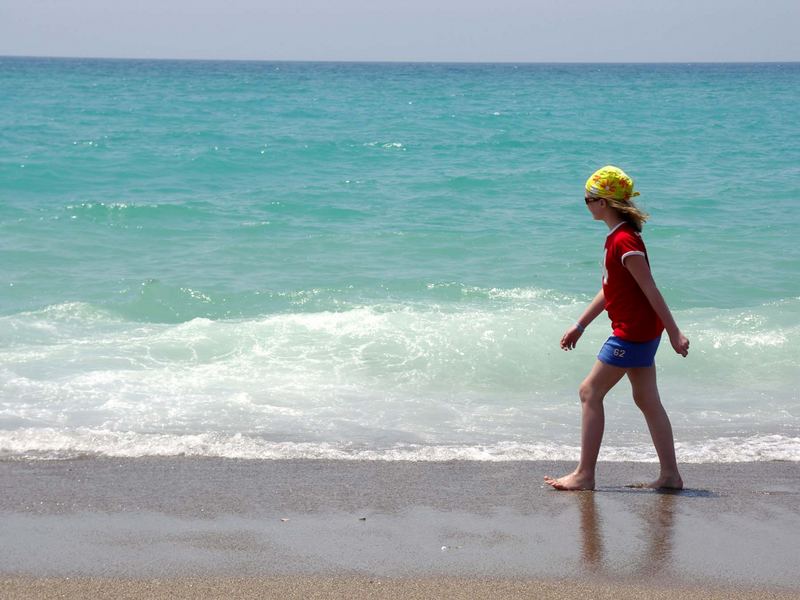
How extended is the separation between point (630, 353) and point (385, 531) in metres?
1.38

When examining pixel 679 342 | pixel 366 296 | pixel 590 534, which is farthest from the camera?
pixel 366 296

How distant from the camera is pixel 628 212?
4574 millimetres

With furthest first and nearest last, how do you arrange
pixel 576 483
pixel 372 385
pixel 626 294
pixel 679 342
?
pixel 372 385, pixel 576 483, pixel 626 294, pixel 679 342

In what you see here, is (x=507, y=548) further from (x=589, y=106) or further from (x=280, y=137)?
(x=589, y=106)

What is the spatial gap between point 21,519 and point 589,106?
3765cm

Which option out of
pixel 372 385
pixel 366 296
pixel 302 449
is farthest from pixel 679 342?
pixel 366 296

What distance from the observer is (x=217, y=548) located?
3998 mm

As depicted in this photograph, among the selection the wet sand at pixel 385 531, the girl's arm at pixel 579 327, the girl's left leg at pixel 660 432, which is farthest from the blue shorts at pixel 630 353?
the wet sand at pixel 385 531

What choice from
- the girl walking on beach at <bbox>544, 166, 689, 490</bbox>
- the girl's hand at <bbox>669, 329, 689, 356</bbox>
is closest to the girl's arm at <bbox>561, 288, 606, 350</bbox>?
the girl walking on beach at <bbox>544, 166, 689, 490</bbox>

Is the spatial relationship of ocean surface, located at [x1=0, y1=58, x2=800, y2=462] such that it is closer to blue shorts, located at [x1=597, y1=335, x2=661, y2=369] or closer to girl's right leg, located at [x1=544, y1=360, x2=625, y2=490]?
girl's right leg, located at [x1=544, y1=360, x2=625, y2=490]

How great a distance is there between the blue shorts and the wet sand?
2.06 ft

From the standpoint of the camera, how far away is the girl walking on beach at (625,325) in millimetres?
4473

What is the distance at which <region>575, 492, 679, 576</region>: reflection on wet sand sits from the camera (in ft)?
12.7

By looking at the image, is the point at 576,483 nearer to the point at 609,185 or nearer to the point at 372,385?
the point at 609,185
